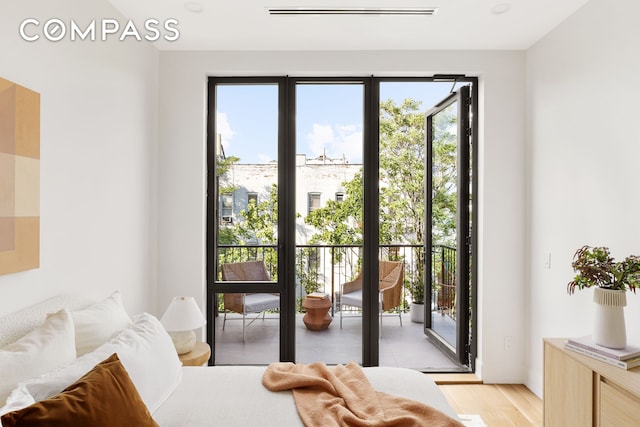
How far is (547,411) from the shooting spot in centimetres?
214

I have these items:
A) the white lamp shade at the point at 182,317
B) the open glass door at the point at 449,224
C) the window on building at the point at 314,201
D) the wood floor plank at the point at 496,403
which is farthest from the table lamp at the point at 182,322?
the open glass door at the point at 449,224

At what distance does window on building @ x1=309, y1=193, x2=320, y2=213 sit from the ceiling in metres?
1.19

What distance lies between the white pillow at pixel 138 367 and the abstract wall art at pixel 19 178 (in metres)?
0.54

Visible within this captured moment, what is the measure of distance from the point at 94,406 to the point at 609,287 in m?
2.23

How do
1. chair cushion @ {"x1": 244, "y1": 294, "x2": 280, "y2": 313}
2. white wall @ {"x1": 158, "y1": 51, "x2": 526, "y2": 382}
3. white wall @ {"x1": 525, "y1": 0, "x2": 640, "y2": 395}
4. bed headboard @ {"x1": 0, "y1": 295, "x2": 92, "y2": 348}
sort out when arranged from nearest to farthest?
bed headboard @ {"x1": 0, "y1": 295, "x2": 92, "y2": 348}
white wall @ {"x1": 525, "y1": 0, "x2": 640, "y2": 395}
white wall @ {"x1": 158, "y1": 51, "x2": 526, "y2": 382}
chair cushion @ {"x1": 244, "y1": 294, "x2": 280, "y2": 313}

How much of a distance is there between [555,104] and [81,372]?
10.3 ft

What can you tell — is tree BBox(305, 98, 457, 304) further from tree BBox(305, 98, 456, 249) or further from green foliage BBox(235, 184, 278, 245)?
green foliage BBox(235, 184, 278, 245)

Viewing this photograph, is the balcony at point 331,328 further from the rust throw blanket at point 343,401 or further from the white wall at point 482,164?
the rust throw blanket at point 343,401

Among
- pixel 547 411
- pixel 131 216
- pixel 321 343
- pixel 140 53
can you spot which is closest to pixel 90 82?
pixel 140 53

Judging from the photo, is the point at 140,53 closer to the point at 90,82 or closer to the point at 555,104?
the point at 90,82

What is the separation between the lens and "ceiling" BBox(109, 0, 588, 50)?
2.42 meters

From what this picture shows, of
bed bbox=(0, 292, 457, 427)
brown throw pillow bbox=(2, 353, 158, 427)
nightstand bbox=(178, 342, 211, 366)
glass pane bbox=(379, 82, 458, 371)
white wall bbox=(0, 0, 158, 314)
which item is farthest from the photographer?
glass pane bbox=(379, 82, 458, 371)

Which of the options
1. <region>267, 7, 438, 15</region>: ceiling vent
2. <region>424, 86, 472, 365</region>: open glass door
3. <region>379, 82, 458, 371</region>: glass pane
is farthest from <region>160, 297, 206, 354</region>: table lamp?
<region>424, 86, 472, 365</region>: open glass door

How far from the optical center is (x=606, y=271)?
187 centimetres
